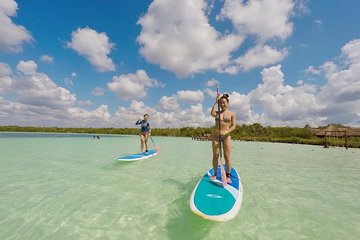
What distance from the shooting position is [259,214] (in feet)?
16.4

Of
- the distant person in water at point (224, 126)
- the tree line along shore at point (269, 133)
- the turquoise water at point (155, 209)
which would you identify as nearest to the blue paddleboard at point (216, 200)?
the turquoise water at point (155, 209)

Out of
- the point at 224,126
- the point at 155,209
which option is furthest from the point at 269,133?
the point at 155,209

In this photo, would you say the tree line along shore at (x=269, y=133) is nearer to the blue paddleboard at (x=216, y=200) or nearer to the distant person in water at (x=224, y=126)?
the distant person in water at (x=224, y=126)

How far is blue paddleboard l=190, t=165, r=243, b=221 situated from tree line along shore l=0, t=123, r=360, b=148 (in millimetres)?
32031

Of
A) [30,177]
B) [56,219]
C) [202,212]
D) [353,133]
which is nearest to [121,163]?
[30,177]

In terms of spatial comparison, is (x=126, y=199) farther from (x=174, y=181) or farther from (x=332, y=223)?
(x=332, y=223)

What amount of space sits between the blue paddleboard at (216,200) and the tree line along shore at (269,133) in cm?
3203

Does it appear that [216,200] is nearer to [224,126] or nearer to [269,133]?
[224,126]

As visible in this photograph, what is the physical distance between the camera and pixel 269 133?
68.6m

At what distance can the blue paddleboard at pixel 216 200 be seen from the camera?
3.78 meters

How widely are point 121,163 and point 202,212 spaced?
8964 mm

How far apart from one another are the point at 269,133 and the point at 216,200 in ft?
232

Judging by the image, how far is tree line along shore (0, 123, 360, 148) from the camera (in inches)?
1347

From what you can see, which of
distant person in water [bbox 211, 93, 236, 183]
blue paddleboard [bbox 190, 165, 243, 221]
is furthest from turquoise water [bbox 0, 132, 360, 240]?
distant person in water [bbox 211, 93, 236, 183]
